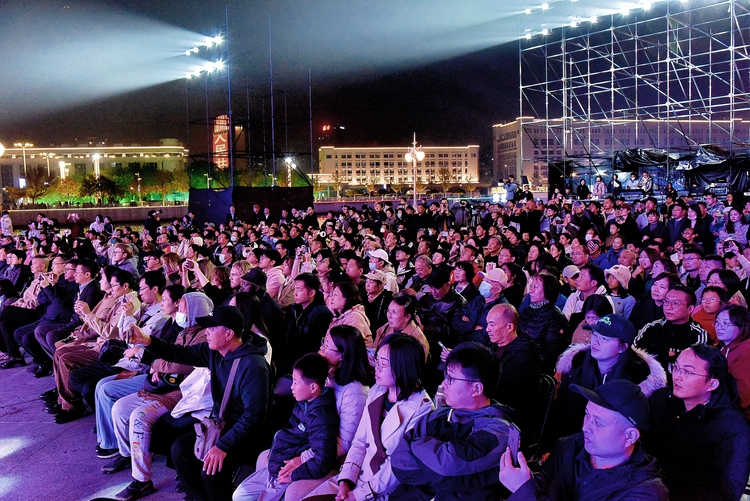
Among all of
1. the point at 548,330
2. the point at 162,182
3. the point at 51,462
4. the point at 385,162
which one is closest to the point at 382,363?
the point at 548,330

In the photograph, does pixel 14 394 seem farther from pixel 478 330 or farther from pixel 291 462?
pixel 478 330

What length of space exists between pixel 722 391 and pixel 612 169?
64.7 feet

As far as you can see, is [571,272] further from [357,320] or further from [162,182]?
[162,182]

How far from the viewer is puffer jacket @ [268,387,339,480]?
11.1 ft

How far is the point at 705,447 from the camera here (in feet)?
9.48

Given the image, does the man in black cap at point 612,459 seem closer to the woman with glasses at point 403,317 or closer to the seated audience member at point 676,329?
the woman with glasses at point 403,317

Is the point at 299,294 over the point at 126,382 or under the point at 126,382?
over

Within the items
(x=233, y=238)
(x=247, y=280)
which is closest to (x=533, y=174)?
(x=233, y=238)

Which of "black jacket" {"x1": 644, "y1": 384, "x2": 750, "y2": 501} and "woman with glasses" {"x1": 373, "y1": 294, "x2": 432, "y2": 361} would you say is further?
"woman with glasses" {"x1": 373, "y1": 294, "x2": 432, "y2": 361}

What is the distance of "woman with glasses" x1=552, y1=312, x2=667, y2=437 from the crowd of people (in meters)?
0.01

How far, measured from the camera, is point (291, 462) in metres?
3.49

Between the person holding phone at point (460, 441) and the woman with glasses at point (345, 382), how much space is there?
21.2 inches

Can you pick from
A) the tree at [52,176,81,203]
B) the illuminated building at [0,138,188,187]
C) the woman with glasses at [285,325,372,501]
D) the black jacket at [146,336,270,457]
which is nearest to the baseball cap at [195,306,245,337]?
the black jacket at [146,336,270,457]

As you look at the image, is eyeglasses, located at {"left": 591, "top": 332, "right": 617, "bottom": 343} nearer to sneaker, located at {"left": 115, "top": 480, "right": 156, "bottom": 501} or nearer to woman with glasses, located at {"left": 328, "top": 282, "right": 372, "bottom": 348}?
woman with glasses, located at {"left": 328, "top": 282, "right": 372, "bottom": 348}
